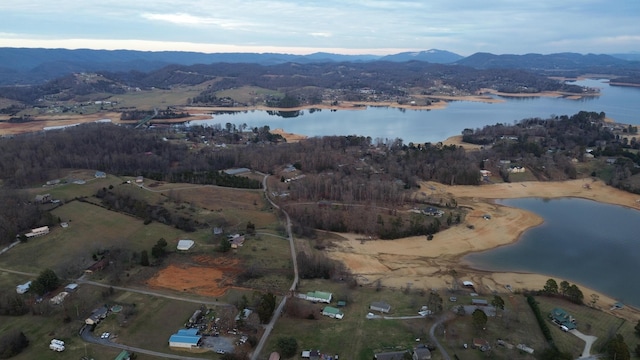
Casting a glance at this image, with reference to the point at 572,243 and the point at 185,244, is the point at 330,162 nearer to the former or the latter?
the point at 185,244

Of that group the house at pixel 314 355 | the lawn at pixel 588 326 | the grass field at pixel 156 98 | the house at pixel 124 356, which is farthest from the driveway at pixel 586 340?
the grass field at pixel 156 98

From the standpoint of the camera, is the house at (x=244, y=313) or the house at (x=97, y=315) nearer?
the house at (x=97, y=315)

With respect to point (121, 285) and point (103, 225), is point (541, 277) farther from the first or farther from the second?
point (103, 225)

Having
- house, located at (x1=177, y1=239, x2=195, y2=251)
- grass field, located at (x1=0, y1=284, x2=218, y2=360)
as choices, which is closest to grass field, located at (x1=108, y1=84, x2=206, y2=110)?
house, located at (x1=177, y1=239, x2=195, y2=251)

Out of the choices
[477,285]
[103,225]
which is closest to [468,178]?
[477,285]

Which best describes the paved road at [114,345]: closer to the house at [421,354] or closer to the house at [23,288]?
the house at [23,288]
